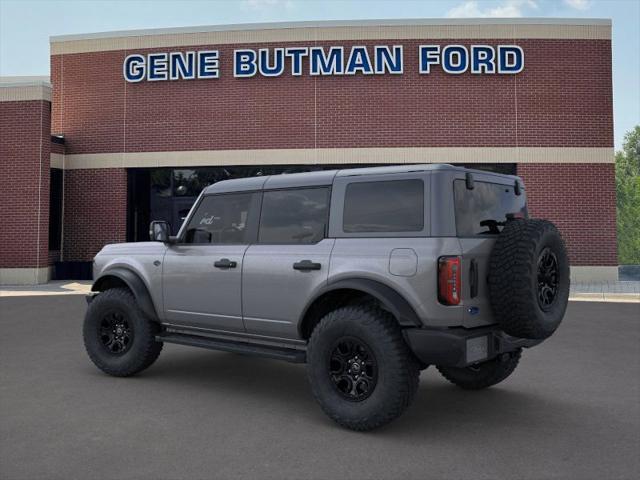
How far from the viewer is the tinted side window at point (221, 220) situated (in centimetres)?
584

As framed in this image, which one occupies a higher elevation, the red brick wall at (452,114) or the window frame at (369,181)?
the red brick wall at (452,114)

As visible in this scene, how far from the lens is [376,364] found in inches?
178

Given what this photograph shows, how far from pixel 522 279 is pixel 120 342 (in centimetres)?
447

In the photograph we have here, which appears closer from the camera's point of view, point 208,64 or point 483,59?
point 483,59

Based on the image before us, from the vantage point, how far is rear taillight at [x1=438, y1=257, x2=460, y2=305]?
4.34m

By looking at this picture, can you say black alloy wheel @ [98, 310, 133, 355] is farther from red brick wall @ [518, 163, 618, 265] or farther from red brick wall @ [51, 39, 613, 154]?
→ red brick wall @ [518, 163, 618, 265]

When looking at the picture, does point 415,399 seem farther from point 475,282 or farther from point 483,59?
point 483,59

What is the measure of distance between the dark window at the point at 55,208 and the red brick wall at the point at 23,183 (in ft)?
3.48

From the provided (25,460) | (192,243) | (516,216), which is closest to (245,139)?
(192,243)

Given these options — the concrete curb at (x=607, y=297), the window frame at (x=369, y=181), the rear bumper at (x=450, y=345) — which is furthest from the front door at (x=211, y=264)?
the concrete curb at (x=607, y=297)

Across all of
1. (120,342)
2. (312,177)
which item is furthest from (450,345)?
(120,342)

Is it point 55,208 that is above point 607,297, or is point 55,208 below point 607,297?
above

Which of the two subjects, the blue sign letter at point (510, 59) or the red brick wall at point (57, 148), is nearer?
the blue sign letter at point (510, 59)

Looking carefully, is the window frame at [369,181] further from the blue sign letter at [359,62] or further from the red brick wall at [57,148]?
the red brick wall at [57,148]
